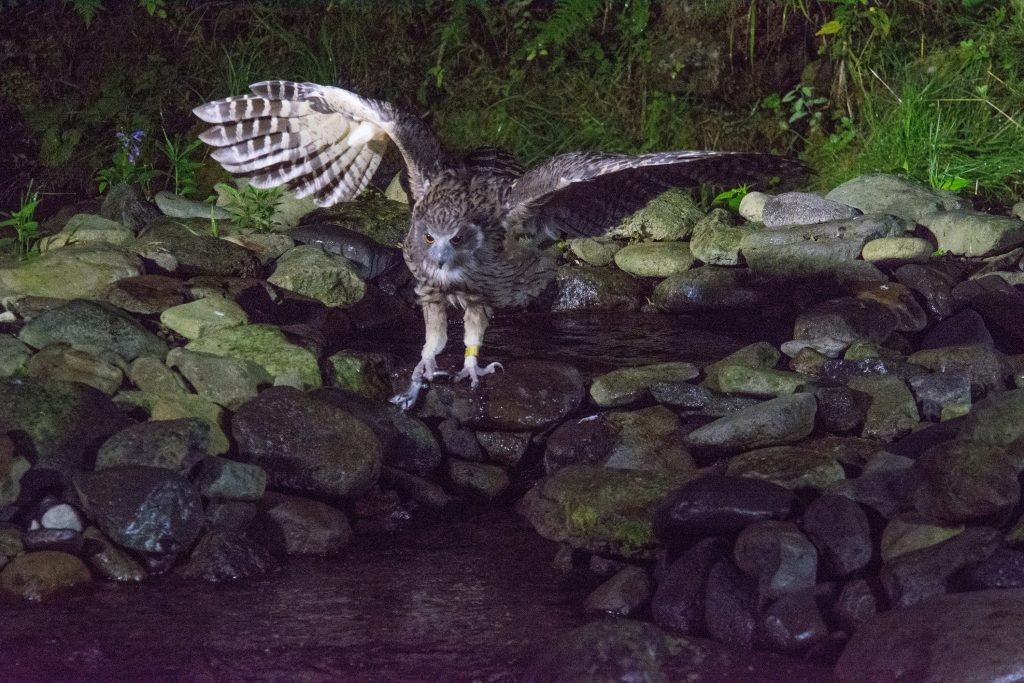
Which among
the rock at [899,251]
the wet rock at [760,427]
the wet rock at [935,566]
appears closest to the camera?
the wet rock at [935,566]

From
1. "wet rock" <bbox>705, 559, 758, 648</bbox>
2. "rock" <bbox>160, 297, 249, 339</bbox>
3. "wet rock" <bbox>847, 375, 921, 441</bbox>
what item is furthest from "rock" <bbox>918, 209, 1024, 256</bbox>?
"rock" <bbox>160, 297, 249, 339</bbox>

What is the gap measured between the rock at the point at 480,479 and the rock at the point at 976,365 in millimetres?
2246

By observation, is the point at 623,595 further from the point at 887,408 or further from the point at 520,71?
the point at 520,71

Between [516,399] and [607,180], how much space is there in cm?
117

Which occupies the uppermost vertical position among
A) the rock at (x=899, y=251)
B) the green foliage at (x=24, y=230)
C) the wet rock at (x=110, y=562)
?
the green foliage at (x=24, y=230)

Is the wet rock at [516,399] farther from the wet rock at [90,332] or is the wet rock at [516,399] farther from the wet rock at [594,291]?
the wet rock at [594,291]

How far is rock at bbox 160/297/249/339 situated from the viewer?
6.07 m

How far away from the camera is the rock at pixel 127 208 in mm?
7762

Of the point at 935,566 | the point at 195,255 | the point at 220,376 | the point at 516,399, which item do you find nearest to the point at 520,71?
the point at 195,255

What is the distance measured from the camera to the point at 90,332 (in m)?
5.71

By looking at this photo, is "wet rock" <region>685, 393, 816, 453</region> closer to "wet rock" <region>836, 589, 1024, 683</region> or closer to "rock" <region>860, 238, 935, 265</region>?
"wet rock" <region>836, 589, 1024, 683</region>

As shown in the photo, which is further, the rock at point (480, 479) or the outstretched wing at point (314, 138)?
the outstretched wing at point (314, 138)

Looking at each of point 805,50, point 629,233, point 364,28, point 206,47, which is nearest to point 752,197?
point 629,233

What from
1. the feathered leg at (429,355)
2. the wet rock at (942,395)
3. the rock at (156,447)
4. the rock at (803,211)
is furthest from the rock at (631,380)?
the rock at (803,211)
